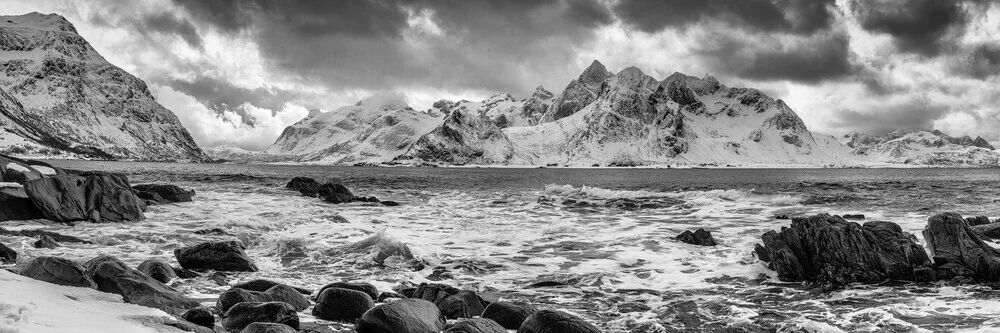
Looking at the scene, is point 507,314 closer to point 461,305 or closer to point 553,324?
point 461,305

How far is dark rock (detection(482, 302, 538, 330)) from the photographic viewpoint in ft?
35.4

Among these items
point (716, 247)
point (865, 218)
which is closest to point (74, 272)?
point (716, 247)

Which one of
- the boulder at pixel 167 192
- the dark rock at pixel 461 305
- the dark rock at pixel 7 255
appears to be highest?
the boulder at pixel 167 192

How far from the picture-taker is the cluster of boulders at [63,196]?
22.0 m

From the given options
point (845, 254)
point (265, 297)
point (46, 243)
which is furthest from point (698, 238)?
point (46, 243)

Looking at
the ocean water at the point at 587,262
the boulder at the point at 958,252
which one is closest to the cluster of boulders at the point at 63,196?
the ocean water at the point at 587,262

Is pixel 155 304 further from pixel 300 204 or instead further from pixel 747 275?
pixel 300 204

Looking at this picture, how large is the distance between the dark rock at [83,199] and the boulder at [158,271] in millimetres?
12044

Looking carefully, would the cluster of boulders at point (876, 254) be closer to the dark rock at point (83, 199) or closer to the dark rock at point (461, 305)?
the dark rock at point (461, 305)

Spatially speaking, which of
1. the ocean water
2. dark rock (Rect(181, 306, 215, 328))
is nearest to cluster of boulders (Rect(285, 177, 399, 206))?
the ocean water

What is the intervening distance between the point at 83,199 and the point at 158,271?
1390 centimetres

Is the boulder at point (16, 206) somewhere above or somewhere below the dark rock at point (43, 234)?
above

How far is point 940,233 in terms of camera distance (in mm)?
16094

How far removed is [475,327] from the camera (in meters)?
9.34
